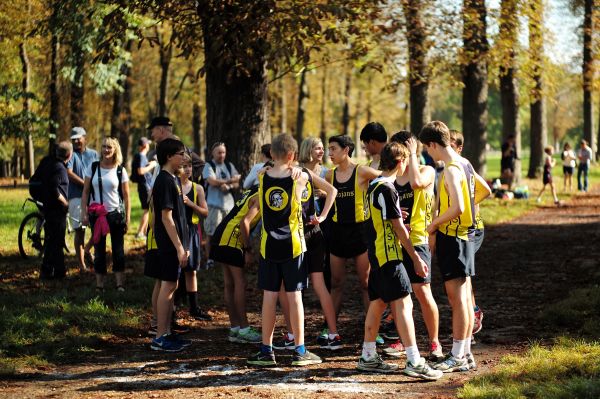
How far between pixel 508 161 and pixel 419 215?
20682 mm

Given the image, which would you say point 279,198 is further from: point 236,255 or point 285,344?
point 285,344

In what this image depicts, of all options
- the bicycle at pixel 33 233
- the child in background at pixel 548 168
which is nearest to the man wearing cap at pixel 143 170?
the bicycle at pixel 33 233

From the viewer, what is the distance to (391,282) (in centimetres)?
692

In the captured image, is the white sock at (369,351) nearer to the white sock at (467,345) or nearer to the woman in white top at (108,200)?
the white sock at (467,345)

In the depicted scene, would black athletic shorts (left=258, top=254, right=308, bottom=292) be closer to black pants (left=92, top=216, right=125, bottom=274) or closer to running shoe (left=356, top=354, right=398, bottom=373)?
running shoe (left=356, top=354, right=398, bottom=373)

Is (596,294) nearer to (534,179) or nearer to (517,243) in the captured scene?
(517,243)

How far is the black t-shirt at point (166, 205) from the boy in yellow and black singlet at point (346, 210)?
1459 millimetres

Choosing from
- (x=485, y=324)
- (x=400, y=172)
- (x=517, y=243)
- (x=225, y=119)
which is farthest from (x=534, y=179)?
(x=400, y=172)

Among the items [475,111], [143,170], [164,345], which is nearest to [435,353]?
[164,345]

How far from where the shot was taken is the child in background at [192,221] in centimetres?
898

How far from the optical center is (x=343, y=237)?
8242 millimetres

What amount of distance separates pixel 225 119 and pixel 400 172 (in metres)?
6.75

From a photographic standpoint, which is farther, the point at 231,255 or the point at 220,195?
the point at 220,195

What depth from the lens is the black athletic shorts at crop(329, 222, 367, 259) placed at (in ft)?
27.0
